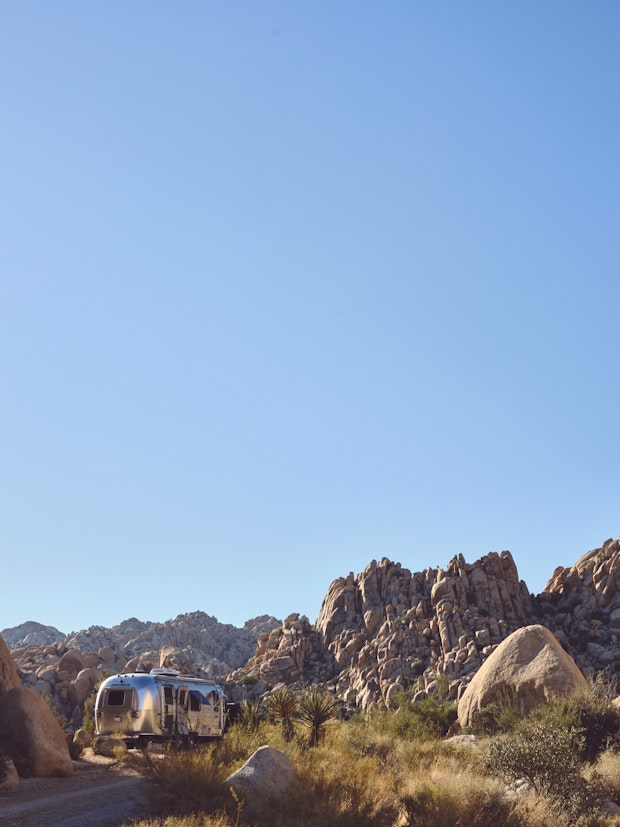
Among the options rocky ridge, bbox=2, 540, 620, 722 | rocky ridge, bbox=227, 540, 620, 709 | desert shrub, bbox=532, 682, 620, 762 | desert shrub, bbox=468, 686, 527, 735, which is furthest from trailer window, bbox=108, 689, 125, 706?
rocky ridge, bbox=227, 540, 620, 709

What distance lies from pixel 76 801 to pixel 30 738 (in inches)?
156

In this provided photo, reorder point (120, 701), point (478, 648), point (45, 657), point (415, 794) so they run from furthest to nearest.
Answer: point (45, 657) < point (478, 648) < point (120, 701) < point (415, 794)

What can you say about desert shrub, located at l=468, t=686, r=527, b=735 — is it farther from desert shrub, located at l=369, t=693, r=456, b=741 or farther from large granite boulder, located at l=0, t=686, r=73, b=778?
large granite boulder, located at l=0, t=686, r=73, b=778

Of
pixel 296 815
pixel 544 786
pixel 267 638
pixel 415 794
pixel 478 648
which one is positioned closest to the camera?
pixel 296 815

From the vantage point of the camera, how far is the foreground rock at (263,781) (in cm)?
1372

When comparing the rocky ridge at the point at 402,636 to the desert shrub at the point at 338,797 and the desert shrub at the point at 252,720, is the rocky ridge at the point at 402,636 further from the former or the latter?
the desert shrub at the point at 338,797

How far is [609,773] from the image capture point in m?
19.0

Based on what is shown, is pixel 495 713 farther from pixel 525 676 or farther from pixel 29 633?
pixel 29 633

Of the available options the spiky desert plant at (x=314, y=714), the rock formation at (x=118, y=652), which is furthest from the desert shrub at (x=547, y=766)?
the rock formation at (x=118, y=652)

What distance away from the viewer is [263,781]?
46.4 ft

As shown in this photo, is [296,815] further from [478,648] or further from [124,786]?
[478,648]

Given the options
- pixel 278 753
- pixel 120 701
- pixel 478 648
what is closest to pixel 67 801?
pixel 278 753

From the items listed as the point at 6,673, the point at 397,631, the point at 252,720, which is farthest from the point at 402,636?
the point at 6,673

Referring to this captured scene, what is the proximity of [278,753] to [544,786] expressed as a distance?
6.19 metres
